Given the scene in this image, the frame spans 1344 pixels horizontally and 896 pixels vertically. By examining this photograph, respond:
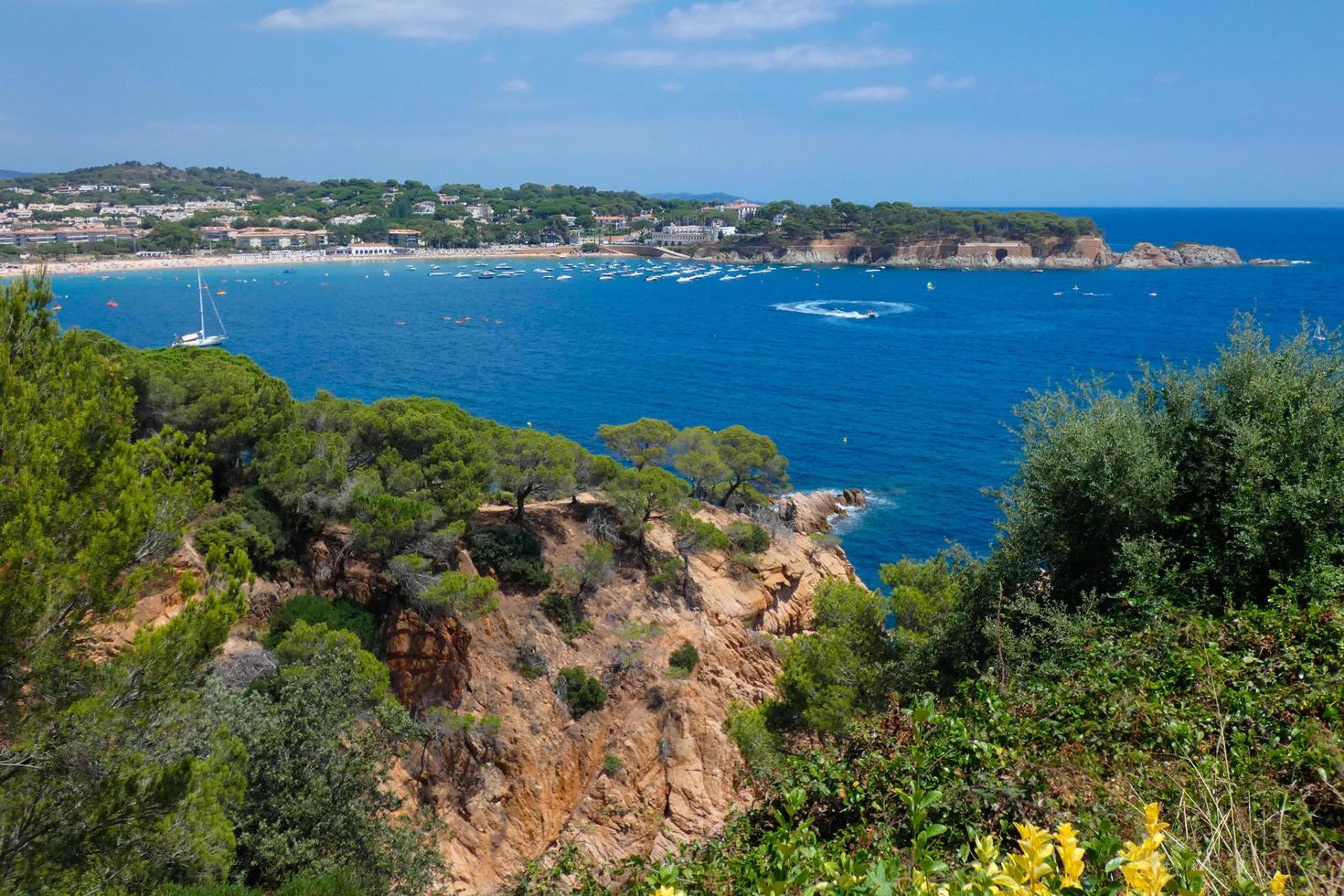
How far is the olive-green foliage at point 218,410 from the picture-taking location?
18266 millimetres

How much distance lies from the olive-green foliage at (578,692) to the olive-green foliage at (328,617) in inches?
144

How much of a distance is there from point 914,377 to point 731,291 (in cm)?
4989

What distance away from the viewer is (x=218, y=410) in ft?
60.3

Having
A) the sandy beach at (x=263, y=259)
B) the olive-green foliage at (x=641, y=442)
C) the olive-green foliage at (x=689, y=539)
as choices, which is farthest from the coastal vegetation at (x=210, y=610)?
the sandy beach at (x=263, y=259)

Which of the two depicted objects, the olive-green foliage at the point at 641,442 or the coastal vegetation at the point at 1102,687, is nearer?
the coastal vegetation at the point at 1102,687

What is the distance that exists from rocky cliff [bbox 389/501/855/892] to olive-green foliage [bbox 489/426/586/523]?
3.66 feet

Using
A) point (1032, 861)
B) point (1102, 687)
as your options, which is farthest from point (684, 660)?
point (1032, 861)

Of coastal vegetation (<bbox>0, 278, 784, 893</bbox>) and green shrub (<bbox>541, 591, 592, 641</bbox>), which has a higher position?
coastal vegetation (<bbox>0, 278, 784, 893</bbox>)

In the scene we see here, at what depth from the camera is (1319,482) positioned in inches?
331

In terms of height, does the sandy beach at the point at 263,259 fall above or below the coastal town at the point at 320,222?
below

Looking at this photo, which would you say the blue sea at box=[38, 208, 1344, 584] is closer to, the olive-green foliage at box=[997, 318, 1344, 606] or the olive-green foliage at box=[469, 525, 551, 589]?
the olive-green foliage at box=[997, 318, 1344, 606]

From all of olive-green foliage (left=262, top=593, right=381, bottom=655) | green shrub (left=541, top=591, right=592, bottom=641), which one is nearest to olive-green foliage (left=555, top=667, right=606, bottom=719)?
green shrub (left=541, top=591, right=592, bottom=641)

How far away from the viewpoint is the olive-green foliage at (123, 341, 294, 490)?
59.9ft

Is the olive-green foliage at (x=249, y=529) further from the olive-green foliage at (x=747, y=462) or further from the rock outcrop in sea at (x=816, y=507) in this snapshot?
the rock outcrop in sea at (x=816, y=507)
